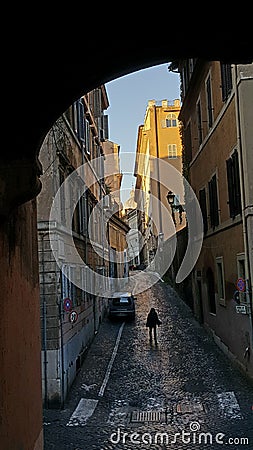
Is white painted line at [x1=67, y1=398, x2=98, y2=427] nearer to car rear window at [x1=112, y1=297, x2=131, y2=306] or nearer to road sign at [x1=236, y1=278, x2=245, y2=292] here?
road sign at [x1=236, y1=278, x2=245, y2=292]

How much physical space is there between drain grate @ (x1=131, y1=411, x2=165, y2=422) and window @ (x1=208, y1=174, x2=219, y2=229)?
7342mm

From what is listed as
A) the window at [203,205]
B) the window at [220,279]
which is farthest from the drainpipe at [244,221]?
the window at [203,205]

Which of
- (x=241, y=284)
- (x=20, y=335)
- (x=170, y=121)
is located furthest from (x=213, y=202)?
(x=170, y=121)

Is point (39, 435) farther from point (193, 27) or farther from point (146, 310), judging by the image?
point (146, 310)

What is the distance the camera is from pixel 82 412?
12789mm

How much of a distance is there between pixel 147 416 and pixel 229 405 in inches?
71.6

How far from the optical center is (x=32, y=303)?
6.87 meters

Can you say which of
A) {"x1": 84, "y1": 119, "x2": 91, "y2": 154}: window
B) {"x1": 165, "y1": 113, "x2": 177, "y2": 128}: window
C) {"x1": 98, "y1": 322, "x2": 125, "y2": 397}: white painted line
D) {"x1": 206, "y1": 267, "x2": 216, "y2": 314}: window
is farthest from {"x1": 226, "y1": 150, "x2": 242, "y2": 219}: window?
{"x1": 165, "y1": 113, "x2": 177, "y2": 128}: window

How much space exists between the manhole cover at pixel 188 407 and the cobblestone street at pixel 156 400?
0.9 inches

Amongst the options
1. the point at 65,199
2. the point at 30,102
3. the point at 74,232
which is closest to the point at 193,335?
the point at 74,232

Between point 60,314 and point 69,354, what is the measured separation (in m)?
1.61

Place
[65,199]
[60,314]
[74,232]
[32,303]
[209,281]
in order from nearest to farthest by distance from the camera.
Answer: [32,303], [60,314], [65,199], [74,232], [209,281]

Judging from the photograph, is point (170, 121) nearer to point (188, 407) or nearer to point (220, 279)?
point (220, 279)

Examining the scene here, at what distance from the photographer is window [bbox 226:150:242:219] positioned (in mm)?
14766
